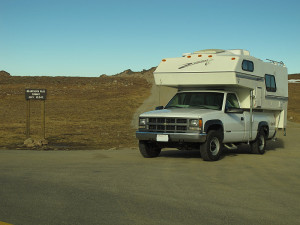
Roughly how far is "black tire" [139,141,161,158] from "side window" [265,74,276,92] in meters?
4.47

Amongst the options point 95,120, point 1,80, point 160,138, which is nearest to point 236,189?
point 160,138

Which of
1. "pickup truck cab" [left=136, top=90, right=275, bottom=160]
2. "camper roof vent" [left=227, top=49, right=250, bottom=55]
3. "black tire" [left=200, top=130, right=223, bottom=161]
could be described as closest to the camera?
"pickup truck cab" [left=136, top=90, right=275, bottom=160]

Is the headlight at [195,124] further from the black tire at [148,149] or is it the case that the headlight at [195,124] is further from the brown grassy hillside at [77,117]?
the brown grassy hillside at [77,117]

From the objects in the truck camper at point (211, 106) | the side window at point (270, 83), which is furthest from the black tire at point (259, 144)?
the side window at point (270, 83)

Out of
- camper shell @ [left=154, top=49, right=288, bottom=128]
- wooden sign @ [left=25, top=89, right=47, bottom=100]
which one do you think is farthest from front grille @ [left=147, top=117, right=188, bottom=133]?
wooden sign @ [left=25, top=89, right=47, bottom=100]

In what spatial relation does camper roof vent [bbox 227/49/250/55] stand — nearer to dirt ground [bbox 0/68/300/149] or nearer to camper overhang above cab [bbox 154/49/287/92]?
camper overhang above cab [bbox 154/49/287/92]

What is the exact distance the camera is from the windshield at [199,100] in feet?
44.4

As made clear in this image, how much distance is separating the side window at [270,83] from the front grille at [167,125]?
445 cm

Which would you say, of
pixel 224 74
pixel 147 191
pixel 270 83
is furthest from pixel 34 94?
pixel 147 191

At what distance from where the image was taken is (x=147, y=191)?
25.8 ft

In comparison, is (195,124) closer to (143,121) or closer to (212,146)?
(212,146)

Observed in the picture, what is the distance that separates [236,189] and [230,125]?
5405mm

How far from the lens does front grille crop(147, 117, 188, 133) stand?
1231 cm

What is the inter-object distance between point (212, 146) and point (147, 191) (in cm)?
527
